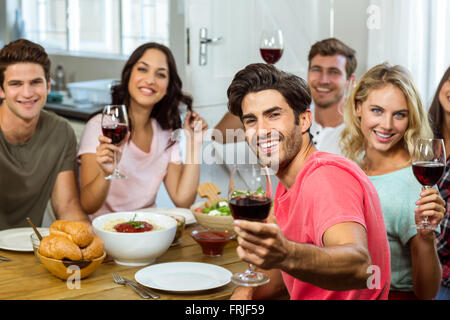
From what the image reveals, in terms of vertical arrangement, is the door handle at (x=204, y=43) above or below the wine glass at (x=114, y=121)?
above

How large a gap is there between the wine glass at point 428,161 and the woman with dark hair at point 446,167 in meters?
0.49

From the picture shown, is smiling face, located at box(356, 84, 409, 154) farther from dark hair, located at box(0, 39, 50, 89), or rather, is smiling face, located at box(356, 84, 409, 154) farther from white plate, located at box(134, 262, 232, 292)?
dark hair, located at box(0, 39, 50, 89)

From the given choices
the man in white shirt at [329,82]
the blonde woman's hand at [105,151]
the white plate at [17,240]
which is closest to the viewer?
the white plate at [17,240]

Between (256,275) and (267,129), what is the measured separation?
14.3 inches

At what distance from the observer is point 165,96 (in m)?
2.63

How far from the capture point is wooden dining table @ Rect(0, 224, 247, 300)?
1394mm

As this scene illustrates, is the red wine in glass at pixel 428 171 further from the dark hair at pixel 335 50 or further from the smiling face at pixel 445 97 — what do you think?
the dark hair at pixel 335 50

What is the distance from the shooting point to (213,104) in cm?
335

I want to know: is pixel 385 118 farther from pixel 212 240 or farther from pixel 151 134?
pixel 151 134

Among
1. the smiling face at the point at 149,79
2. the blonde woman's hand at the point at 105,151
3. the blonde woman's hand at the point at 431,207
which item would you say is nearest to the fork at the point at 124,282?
the blonde woman's hand at the point at 105,151

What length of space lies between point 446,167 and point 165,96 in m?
1.23

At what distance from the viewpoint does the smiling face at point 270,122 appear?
1372 mm
